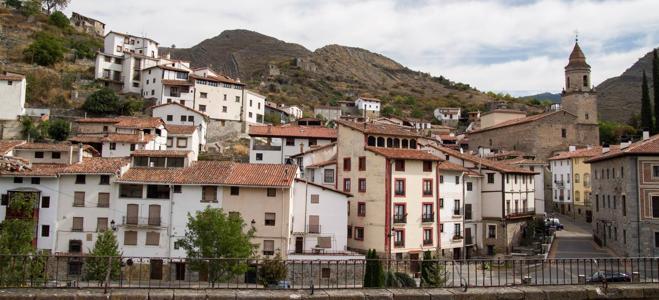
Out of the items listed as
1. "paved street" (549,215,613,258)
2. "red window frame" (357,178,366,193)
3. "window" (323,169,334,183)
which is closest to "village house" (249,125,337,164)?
"window" (323,169,334,183)

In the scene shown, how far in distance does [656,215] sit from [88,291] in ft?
128

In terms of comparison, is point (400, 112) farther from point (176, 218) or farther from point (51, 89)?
point (176, 218)

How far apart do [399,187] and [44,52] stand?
74041mm

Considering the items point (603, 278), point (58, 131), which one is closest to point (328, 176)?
point (603, 278)

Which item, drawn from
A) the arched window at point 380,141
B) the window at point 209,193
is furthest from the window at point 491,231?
the window at point 209,193

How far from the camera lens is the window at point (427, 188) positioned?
43.4 m

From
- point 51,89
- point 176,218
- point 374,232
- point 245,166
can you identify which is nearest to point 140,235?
point 176,218

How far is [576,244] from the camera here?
158 ft

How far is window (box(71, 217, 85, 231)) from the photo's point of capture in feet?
128

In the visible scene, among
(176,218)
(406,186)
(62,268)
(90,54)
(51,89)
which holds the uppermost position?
(90,54)

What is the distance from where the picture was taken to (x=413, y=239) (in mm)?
42125

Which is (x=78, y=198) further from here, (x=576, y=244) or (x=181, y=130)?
(x=576, y=244)

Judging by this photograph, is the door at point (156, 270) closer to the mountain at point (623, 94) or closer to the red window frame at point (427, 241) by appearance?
the red window frame at point (427, 241)

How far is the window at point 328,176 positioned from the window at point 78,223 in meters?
19.0
